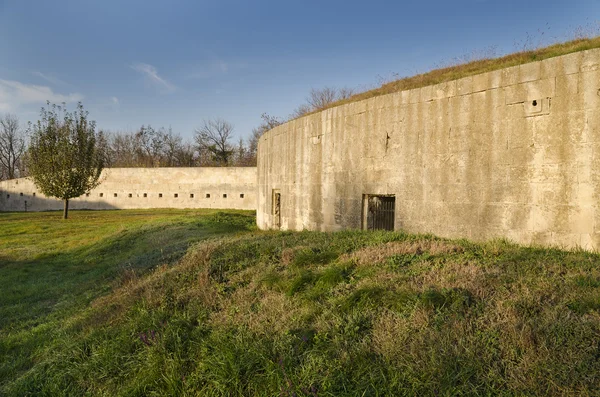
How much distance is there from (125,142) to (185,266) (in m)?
55.7

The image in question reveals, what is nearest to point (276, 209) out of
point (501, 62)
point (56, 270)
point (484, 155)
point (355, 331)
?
point (56, 270)

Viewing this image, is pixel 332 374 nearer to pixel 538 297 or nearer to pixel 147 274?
pixel 538 297

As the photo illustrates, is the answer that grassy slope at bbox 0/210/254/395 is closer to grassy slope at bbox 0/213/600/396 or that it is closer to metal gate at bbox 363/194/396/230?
grassy slope at bbox 0/213/600/396

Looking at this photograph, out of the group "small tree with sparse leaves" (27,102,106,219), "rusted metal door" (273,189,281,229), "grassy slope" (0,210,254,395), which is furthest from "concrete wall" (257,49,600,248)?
"small tree with sparse leaves" (27,102,106,219)

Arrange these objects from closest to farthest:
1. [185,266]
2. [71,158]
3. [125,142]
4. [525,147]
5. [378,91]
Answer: [525,147] < [185,266] < [378,91] < [71,158] < [125,142]

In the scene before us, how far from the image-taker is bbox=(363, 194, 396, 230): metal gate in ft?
26.8

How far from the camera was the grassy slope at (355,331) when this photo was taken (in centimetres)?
269

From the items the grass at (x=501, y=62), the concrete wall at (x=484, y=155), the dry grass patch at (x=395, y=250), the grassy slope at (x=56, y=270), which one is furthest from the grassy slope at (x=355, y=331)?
the grass at (x=501, y=62)

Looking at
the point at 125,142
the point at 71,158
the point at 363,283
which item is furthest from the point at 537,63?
the point at 125,142

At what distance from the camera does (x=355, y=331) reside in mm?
3387

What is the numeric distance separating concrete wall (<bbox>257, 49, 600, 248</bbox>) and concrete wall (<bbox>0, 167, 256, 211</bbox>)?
19.6 metres

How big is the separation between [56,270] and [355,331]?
9402 millimetres

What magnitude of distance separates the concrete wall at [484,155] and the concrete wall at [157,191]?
771 inches

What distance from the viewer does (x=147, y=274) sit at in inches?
271
